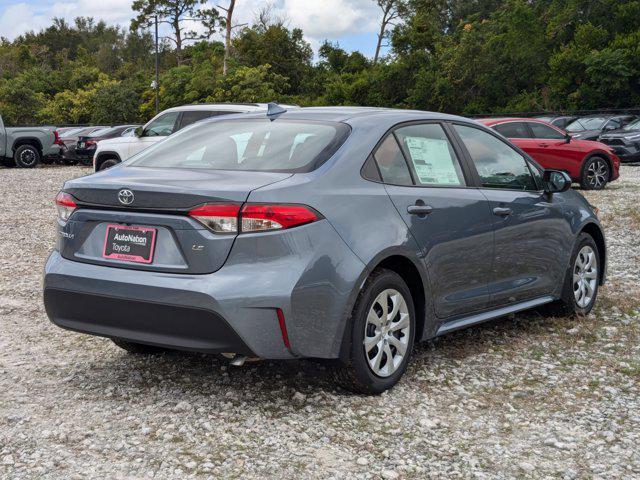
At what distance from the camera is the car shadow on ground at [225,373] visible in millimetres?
4863

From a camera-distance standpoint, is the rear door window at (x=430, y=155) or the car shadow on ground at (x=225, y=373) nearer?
the car shadow on ground at (x=225, y=373)

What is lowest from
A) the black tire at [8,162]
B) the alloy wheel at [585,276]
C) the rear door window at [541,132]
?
the black tire at [8,162]

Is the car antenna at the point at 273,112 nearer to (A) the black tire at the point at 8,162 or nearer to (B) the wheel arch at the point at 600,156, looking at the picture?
(B) the wheel arch at the point at 600,156

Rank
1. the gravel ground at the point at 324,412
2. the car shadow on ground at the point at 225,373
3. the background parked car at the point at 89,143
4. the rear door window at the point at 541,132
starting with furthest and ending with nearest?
the background parked car at the point at 89,143
the rear door window at the point at 541,132
the car shadow on ground at the point at 225,373
the gravel ground at the point at 324,412

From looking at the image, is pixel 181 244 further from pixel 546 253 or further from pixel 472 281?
pixel 546 253

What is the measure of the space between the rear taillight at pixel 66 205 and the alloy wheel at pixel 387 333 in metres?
1.70

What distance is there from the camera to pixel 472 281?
17.9 ft

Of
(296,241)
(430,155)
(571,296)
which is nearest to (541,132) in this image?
(571,296)

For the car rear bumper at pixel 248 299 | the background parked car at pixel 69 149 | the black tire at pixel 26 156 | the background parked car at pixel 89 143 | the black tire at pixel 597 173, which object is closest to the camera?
the car rear bumper at pixel 248 299

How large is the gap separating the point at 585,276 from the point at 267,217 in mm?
3491

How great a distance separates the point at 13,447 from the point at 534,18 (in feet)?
157

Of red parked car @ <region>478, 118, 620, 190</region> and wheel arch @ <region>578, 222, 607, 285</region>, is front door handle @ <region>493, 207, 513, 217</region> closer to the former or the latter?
wheel arch @ <region>578, 222, 607, 285</region>

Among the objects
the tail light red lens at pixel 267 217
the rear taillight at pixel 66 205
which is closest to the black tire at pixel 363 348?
the tail light red lens at pixel 267 217

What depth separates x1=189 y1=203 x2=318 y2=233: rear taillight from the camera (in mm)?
4230
